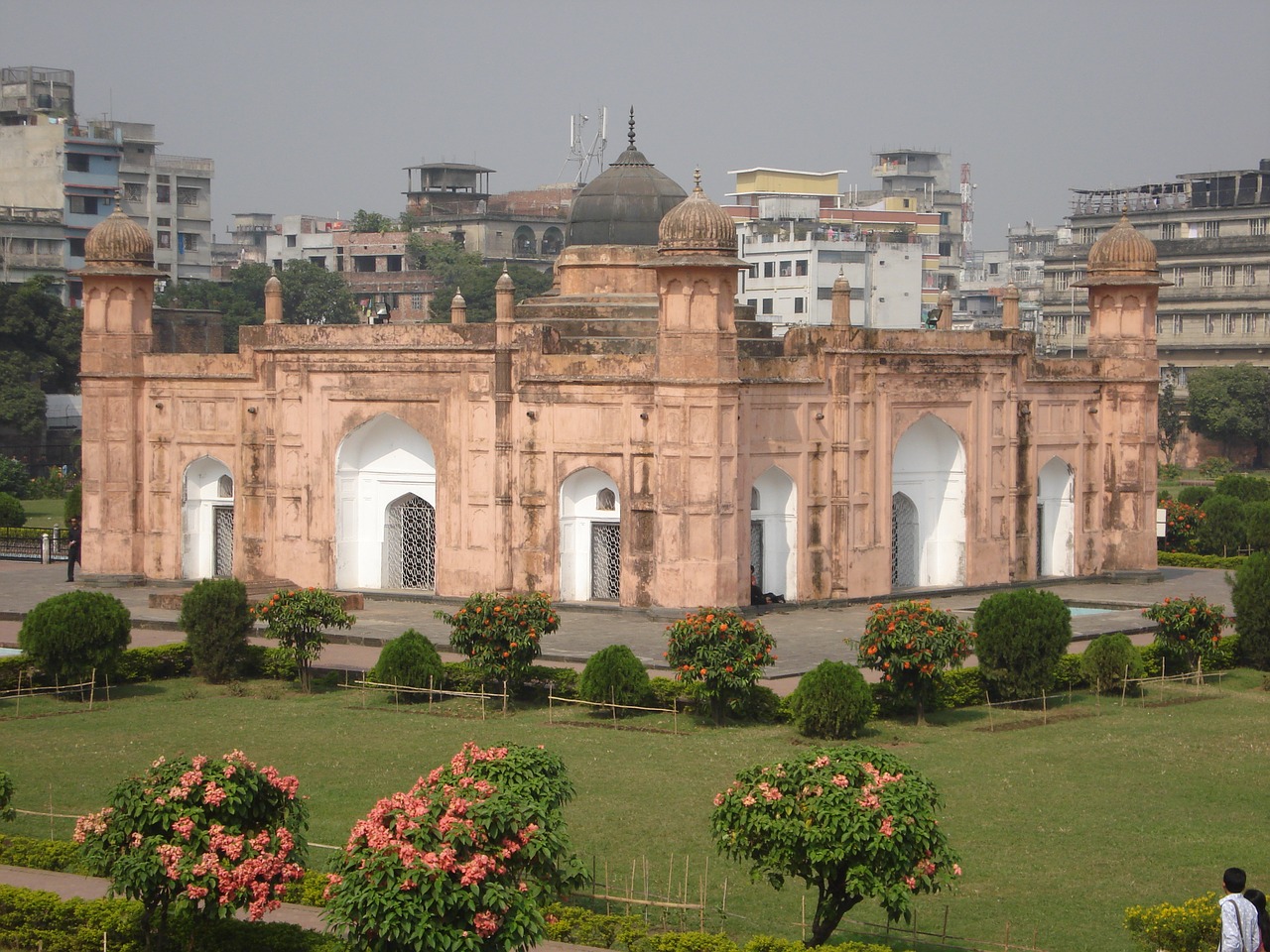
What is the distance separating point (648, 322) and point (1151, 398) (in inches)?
402

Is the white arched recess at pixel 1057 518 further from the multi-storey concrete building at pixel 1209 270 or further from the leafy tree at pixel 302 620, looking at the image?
the multi-storey concrete building at pixel 1209 270

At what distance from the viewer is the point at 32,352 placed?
56812 millimetres

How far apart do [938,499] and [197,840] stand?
22558 millimetres

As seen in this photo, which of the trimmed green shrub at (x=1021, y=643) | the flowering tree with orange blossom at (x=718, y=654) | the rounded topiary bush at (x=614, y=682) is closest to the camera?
the flowering tree with orange blossom at (x=718, y=654)

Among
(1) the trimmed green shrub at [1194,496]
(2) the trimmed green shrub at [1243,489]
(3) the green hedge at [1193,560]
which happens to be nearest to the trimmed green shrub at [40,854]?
(3) the green hedge at [1193,560]

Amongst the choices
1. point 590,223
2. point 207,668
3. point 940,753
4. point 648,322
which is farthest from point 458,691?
point 590,223

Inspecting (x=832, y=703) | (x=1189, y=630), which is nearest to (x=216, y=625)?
(x=832, y=703)

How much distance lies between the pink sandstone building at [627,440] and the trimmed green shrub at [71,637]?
27.4ft

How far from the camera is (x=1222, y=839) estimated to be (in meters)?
16.8

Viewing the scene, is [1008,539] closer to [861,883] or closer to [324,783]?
[324,783]

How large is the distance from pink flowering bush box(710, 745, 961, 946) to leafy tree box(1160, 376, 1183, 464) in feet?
187

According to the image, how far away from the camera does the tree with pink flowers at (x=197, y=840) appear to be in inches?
485

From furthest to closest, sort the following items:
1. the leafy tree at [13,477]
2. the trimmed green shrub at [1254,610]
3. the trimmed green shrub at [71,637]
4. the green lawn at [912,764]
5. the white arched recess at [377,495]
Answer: the leafy tree at [13,477], the white arched recess at [377,495], the trimmed green shrub at [1254,610], the trimmed green shrub at [71,637], the green lawn at [912,764]

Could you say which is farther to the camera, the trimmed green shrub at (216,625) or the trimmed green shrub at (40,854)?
the trimmed green shrub at (216,625)
